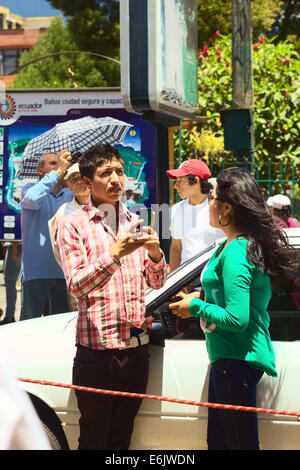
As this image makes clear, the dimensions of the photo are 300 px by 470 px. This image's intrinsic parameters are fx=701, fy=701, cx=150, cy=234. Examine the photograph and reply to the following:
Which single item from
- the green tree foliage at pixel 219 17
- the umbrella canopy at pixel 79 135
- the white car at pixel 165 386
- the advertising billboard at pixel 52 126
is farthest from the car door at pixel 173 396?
the green tree foliage at pixel 219 17

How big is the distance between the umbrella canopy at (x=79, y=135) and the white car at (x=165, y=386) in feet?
11.0

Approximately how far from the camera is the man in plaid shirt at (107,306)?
3154 millimetres

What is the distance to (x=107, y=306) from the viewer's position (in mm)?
3166

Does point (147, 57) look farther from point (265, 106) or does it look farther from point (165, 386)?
point (265, 106)

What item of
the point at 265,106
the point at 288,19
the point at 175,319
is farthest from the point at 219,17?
the point at 175,319

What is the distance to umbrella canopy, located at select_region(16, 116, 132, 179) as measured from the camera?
672cm

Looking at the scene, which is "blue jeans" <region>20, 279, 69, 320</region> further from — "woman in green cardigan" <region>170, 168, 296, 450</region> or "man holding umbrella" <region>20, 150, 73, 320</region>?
"woman in green cardigan" <region>170, 168, 296, 450</region>

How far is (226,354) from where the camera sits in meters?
3.06

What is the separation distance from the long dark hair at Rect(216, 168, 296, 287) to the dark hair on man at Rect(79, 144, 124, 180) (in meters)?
0.54

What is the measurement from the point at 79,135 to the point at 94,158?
354 centimetres

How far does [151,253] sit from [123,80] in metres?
1.30

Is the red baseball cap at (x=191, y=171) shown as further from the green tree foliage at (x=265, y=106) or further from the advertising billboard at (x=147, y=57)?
the green tree foliage at (x=265, y=106)

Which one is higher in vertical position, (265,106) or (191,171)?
(265,106)

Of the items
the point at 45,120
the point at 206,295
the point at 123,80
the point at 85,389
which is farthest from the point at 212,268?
the point at 45,120
